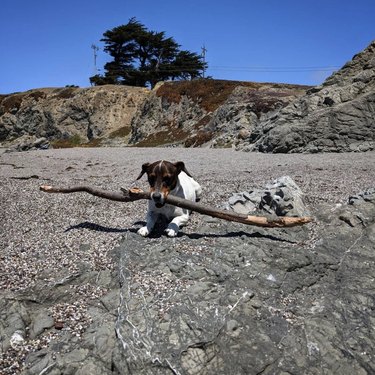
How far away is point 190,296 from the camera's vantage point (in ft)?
15.4

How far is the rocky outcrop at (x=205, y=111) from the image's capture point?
30.1 meters

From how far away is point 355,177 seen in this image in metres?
11.2

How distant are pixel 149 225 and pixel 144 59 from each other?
194 feet

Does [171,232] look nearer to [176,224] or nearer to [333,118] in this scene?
[176,224]

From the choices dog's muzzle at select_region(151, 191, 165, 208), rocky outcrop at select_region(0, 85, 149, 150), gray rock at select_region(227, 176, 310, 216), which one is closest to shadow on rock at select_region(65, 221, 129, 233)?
dog's muzzle at select_region(151, 191, 165, 208)

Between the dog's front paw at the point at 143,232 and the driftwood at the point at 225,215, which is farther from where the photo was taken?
the dog's front paw at the point at 143,232

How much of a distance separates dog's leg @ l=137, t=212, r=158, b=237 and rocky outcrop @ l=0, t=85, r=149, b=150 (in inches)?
1702

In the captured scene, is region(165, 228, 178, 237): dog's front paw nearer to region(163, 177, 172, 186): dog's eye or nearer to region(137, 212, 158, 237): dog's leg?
region(137, 212, 158, 237): dog's leg

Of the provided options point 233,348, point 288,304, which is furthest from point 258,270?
point 233,348

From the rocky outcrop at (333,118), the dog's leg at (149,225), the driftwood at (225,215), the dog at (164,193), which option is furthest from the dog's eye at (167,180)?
the rocky outcrop at (333,118)

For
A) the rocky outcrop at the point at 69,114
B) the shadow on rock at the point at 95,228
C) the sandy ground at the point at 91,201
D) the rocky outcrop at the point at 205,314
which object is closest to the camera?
the rocky outcrop at the point at 205,314

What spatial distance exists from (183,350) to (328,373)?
58.8 inches

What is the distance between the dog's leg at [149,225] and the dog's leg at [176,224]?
28 centimetres

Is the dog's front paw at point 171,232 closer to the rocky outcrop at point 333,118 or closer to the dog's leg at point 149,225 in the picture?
the dog's leg at point 149,225
